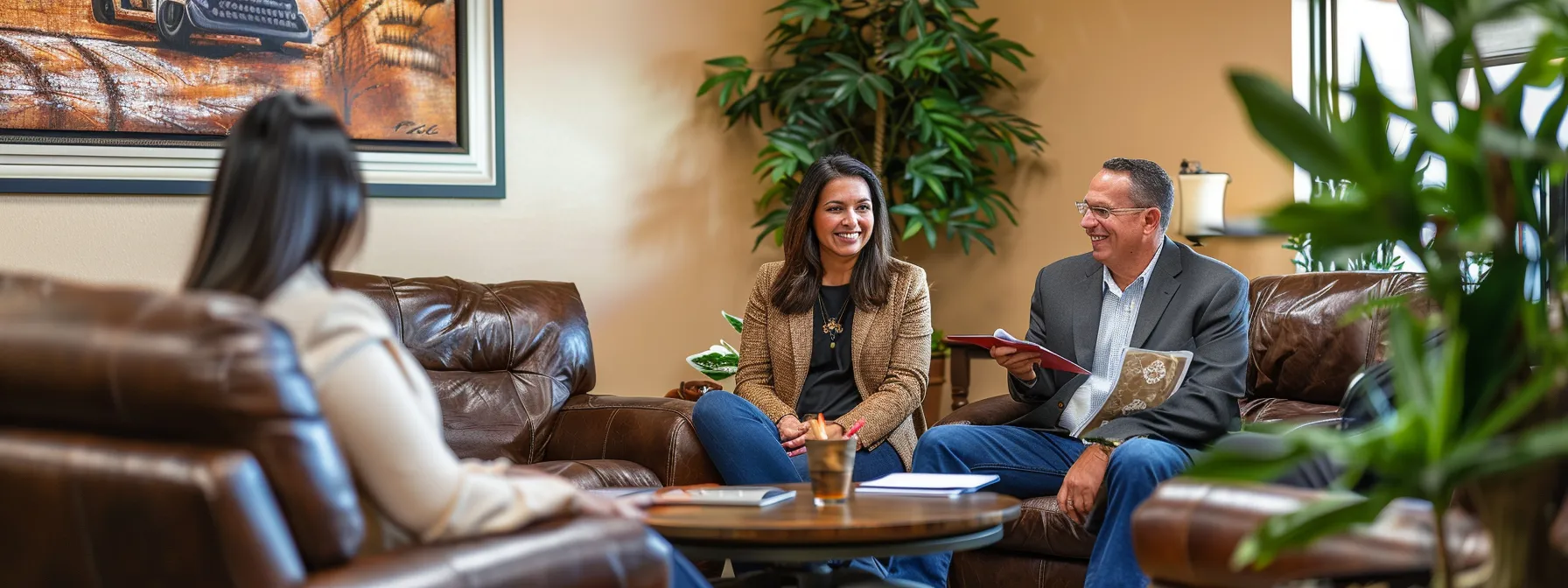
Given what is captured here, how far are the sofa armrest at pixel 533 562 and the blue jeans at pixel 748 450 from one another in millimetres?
1232

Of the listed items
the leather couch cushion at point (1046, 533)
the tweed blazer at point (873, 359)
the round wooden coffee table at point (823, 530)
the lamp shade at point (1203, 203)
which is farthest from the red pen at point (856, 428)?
the lamp shade at point (1203, 203)

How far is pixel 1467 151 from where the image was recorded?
1138 mm

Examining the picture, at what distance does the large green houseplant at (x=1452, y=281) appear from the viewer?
43.3 inches

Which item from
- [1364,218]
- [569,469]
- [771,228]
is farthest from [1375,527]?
[771,228]

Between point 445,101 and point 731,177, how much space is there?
40.8 inches

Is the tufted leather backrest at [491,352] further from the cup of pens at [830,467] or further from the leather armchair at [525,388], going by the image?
the cup of pens at [830,467]

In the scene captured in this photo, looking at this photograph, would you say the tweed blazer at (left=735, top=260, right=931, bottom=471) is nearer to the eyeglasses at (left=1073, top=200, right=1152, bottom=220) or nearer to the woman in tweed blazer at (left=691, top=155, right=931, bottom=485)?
the woman in tweed blazer at (left=691, top=155, right=931, bottom=485)

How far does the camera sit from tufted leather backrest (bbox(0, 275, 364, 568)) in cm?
126

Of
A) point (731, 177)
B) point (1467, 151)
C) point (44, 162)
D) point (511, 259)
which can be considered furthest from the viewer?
point (731, 177)

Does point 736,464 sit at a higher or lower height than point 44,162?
lower

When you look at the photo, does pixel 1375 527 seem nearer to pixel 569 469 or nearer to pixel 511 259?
pixel 569 469

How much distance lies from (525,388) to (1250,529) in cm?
205

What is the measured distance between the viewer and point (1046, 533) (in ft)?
8.91

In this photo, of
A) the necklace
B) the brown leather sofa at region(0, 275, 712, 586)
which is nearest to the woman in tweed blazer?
the necklace
